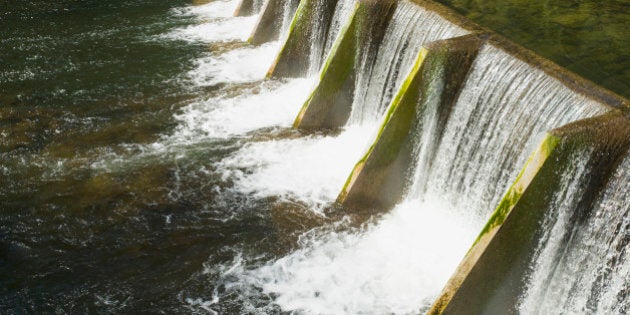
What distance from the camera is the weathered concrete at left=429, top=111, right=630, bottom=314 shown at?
6.81m

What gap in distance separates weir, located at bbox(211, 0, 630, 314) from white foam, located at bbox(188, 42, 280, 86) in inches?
107

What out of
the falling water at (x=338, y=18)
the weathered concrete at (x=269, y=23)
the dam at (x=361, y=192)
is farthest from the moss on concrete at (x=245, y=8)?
the dam at (x=361, y=192)

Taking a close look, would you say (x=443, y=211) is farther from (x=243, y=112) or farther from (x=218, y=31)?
(x=218, y=31)

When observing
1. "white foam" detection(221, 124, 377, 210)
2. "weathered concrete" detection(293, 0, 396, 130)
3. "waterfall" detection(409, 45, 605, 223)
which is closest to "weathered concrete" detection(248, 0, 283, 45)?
"weathered concrete" detection(293, 0, 396, 130)

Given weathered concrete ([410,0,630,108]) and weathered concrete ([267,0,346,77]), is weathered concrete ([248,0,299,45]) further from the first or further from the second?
weathered concrete ([410,0,630,108])

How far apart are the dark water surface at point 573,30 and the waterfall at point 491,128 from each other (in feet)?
8.56

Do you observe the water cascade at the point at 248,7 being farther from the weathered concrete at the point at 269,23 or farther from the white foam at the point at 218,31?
the weathered concrete at the point at 269,23

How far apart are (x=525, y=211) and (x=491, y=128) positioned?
223 centimetres

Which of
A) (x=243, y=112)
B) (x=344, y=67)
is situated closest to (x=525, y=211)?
(x=344, y=67)

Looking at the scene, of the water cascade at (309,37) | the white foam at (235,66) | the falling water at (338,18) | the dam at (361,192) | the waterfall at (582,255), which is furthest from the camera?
the white foam at (235,66)

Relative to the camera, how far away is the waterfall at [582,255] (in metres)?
6.62

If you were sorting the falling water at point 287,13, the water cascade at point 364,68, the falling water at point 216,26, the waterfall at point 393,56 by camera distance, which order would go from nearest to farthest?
the waterfall at point 393,56 → the water cascade at point 364,68 → the falling water at point 287,13 → the falling water at point 216,26

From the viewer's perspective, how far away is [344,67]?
40.1ft

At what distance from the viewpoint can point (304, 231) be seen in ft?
30.1
